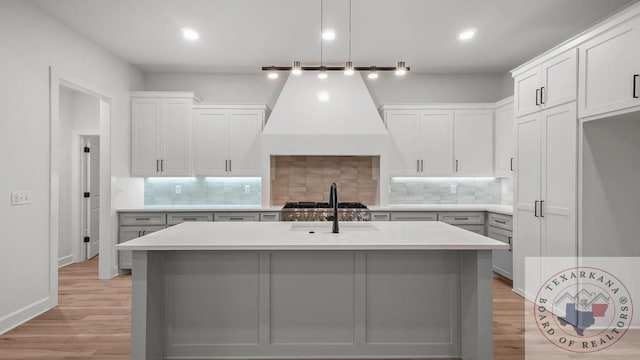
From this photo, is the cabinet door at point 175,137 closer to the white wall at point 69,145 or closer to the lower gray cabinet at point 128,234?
the lower gray cabinet at point 128,234

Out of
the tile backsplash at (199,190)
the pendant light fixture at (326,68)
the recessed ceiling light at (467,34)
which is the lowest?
the tile backsplash at (199,190)

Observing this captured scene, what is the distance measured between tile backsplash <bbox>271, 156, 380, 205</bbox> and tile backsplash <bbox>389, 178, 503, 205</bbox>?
0.43 metres

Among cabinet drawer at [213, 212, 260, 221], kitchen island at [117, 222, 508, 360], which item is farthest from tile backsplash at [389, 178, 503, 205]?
kitchen island at [117, 222, 508, 360]

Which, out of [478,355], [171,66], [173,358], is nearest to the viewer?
[478,355]

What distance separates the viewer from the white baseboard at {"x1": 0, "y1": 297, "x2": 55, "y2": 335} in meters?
2.93

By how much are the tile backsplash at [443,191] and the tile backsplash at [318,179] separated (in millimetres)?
425

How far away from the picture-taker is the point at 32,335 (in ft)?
9.41

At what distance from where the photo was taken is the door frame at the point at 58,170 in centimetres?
349

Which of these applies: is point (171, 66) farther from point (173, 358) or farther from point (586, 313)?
point (586, 313)

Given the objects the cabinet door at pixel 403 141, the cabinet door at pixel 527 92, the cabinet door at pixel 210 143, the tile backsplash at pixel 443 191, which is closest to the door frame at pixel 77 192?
the cabinet door at pixel 210 143

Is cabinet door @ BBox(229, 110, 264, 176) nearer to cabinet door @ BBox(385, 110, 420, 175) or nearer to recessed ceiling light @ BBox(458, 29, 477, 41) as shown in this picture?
cabinet door @ BBox(385, 110, 420, 175)

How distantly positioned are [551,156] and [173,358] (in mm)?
3661

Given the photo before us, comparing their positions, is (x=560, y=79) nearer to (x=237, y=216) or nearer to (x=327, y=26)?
(x=327, y=26)

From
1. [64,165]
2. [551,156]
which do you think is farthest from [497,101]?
[64,165]
